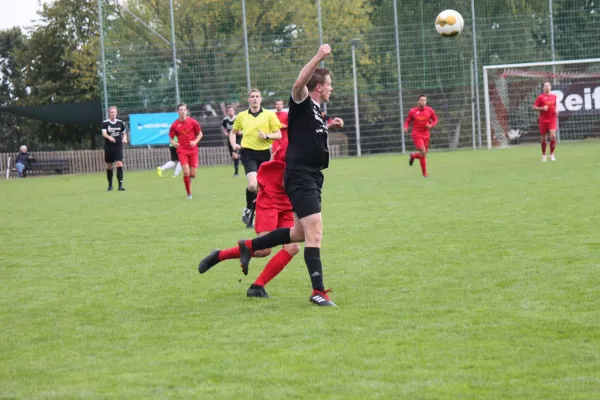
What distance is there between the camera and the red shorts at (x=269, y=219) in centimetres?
838

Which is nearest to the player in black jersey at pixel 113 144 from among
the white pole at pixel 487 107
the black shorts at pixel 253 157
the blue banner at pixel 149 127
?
Answer: the black shorts at pixel 253 157

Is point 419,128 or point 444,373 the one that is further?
point 419,128

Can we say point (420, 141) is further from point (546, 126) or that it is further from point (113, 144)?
point (113, 144)

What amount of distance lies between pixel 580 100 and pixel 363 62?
8977 mm

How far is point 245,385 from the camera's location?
5.03 meters

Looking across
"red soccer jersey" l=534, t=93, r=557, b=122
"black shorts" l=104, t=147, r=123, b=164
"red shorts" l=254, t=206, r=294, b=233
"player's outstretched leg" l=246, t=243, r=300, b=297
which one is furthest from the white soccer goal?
"player's outstretched leg" l=246, t=243, r=300, b=297

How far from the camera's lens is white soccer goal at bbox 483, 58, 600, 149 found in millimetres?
36906

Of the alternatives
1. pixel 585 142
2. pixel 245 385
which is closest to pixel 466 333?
pixel 245 385

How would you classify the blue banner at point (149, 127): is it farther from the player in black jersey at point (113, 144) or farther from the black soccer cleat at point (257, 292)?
the black soccer cleat at point (257, 292)

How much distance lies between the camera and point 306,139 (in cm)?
762

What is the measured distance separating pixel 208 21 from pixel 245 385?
35760 millimetres

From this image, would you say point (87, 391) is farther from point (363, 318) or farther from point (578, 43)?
point (578, 43)

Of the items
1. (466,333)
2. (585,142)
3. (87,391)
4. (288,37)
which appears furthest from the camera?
(288,37)

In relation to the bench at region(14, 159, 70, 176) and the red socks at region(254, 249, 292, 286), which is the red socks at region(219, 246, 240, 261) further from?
the bench at region(14, 159, 70, 176)
